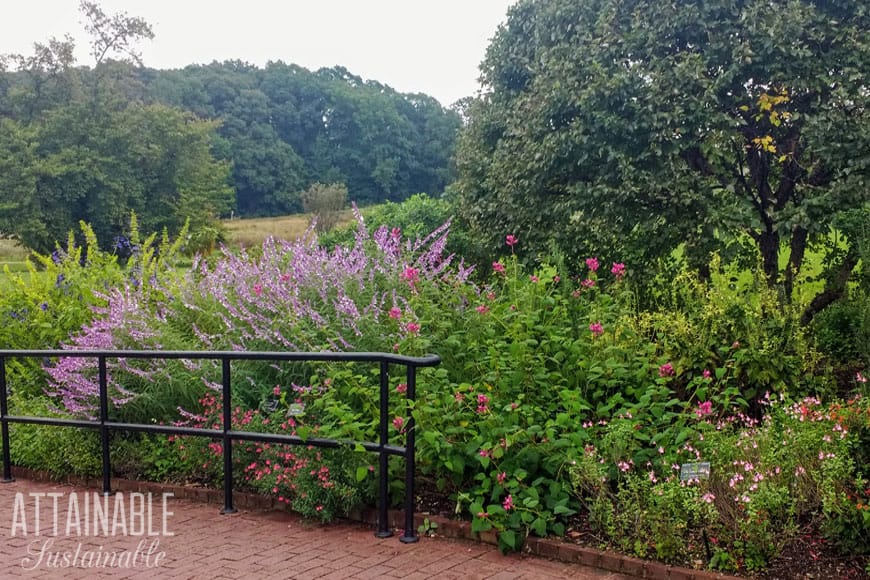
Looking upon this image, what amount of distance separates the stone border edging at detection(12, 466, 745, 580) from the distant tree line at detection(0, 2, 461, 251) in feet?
65.5

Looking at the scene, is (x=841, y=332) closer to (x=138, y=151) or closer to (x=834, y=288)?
(x=834, y=288)

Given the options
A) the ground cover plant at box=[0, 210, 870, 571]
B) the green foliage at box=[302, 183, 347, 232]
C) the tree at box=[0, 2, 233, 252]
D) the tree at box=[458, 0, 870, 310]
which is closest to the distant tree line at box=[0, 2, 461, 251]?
the tree at box=[0, 2, 233, 252]

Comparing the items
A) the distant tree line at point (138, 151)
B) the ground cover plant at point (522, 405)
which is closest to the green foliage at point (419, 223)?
the ground cover plant at point (522, 405)

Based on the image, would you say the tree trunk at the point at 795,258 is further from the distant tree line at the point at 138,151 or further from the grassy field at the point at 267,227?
the grassy field at the point at 267,227

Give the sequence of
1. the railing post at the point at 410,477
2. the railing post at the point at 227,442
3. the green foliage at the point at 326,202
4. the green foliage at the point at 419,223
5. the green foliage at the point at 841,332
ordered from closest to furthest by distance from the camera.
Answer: the railing post at the point at 410,477
the railing post at the point at 227,442
the green foliage at the point at 841,332
the green foliage at the point at 419,223
the green foliage at the point at 326,202

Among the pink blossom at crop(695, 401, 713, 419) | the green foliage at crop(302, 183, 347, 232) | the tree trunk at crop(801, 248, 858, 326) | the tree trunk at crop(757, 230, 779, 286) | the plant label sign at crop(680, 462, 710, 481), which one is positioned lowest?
the plant label sign at crop(680, 462, 710, 481)

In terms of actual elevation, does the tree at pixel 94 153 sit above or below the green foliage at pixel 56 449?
above

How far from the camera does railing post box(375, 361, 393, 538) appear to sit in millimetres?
4910

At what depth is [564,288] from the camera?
7.04m

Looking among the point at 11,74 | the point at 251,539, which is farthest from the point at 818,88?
the point at 11,74

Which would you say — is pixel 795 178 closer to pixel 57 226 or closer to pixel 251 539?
pixel 251 539

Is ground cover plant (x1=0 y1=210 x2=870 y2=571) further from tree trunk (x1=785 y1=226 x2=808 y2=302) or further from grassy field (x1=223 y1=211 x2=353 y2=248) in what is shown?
grassy field (x1=223 y1=211 x2=353 y2=248)

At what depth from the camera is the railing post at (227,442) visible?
Result: 543 cm

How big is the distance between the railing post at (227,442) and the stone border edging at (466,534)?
0.18 meters
